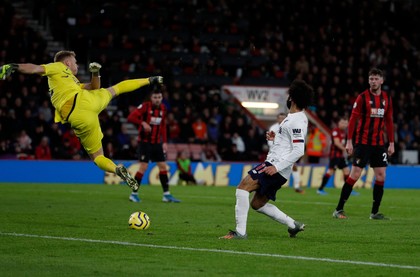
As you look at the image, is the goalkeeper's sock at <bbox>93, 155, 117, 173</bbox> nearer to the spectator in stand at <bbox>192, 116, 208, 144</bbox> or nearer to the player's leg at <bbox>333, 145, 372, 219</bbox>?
the player's leg at <bbox>333, 145, 372, 219</bbox>

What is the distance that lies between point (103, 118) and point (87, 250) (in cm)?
1852

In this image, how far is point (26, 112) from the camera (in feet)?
84.3

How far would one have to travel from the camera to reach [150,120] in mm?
18031

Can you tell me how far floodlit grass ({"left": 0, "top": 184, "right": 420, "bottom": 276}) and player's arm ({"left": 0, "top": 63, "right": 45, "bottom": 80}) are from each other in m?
1.95

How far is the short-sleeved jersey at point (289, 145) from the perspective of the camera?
10.2m

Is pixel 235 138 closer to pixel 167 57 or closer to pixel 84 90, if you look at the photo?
pixel 167 57

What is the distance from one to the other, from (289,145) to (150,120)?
8.03 meters

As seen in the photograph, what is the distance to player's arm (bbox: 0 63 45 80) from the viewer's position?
1052 cm

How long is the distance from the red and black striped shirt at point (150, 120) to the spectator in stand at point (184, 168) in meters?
7.90

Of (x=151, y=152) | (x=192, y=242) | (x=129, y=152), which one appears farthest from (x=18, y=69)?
(x=129, y=152)

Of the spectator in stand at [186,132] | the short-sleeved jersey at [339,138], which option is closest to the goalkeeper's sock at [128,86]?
the short-sleeved jersey at [339,138]

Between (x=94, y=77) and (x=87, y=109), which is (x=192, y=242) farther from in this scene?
(x=94, y=77)

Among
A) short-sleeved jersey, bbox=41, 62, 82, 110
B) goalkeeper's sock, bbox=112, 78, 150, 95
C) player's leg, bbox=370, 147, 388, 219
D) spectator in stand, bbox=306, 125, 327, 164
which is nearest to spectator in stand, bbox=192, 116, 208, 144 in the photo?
spectator in stand, bbox=306, 125, 327, 164

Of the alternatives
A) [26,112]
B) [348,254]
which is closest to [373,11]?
[26,112]
